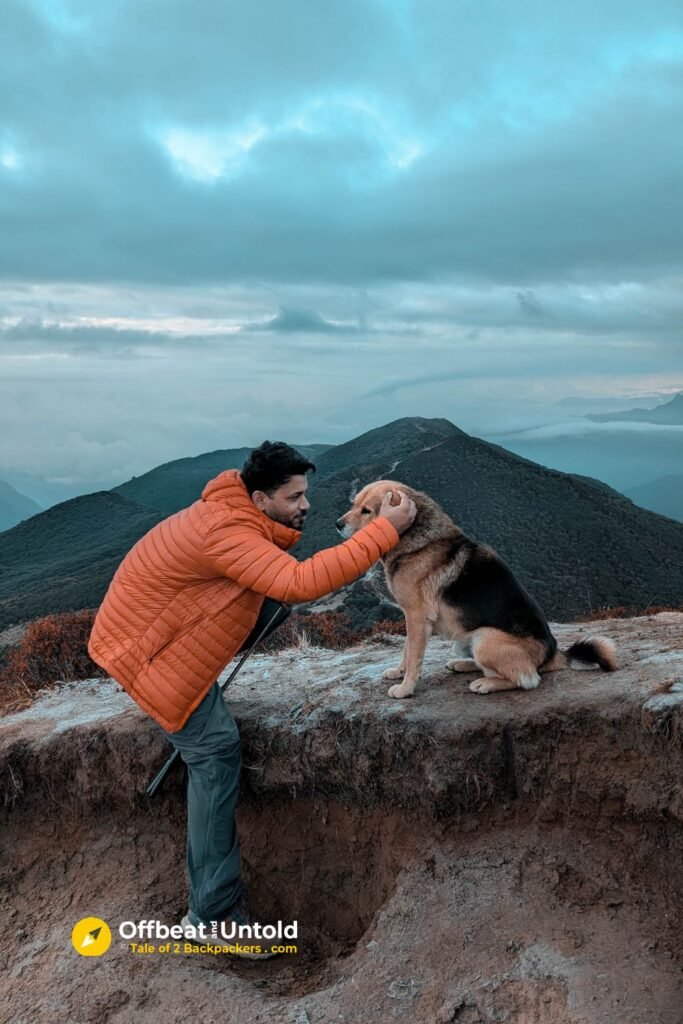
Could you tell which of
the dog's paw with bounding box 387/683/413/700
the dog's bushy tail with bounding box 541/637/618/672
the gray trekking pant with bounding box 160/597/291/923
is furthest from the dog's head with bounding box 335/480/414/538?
the dog's bushy tail with bounding box 541/637/618/672

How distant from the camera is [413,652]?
20.6 ft

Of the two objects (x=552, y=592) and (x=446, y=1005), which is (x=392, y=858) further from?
(x=552, y=592)

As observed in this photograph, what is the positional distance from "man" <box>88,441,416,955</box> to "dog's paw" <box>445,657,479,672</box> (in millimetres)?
1662

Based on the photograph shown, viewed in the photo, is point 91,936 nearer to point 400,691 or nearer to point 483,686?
point 400,691

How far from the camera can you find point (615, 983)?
15.5ft

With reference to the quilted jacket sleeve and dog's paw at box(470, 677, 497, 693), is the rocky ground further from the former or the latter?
the quilted jacket sleeve

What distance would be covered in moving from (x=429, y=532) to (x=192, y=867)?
316cm

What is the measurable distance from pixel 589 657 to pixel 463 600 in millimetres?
1243

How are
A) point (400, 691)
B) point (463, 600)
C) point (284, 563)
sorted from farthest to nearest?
point (400, 691), point (463, 600), point (284, 563)

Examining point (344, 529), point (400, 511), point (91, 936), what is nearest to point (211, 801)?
point (91, 936)

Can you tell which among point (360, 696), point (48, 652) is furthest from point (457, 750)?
point (48, 652)

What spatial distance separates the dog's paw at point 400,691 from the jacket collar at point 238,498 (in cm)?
175

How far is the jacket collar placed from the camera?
5.34m

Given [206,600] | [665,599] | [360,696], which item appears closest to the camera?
[206,600]
